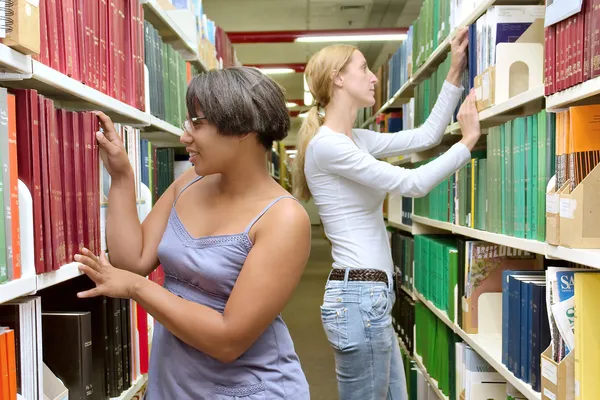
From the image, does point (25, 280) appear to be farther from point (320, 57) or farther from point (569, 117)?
point (320, 57)

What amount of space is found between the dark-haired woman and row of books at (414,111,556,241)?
684 mm

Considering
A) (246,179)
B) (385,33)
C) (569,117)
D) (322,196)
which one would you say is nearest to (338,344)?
(322,196)

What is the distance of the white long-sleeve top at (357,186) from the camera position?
1.82 metres

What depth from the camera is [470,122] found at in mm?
1935

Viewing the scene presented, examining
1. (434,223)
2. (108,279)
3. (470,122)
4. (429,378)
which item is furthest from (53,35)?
(429,378)

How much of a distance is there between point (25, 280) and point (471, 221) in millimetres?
1532

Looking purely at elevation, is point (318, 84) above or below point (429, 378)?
above

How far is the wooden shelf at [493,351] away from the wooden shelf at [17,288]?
119cm

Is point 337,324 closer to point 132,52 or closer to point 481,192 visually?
point 481,192

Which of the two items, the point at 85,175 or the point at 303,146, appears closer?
the point at 85,175

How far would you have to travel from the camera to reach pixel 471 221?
2.05 meters

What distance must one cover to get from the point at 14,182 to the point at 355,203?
1144 mm

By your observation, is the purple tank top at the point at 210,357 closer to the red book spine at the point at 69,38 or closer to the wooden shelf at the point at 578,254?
the red book spine at the point at 69,38

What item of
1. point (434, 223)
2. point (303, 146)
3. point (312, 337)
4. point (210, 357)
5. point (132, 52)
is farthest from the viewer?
point (312, 337)
